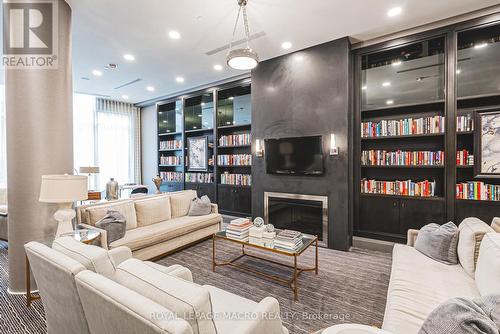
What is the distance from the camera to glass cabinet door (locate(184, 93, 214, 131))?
19.5 ft

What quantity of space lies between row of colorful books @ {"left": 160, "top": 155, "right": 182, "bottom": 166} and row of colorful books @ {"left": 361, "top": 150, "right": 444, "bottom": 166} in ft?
15.8

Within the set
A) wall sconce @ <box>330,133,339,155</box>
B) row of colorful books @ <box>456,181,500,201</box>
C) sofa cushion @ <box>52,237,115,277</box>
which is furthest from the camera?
wall sconce @ <box>330,133,339,155</box>

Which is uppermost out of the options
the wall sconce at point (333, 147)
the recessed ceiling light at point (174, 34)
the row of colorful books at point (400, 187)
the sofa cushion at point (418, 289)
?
the recessed ceiling light at point (174, 34)

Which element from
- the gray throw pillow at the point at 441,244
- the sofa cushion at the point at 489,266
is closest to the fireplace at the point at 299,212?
the gray throw pillow at the point at 441,244

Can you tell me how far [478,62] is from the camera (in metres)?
3.18

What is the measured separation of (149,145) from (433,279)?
749cm

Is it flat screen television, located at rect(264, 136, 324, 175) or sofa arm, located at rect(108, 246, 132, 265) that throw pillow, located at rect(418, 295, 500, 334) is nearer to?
sofa arm, located at rect(108, 246, 132, 265)

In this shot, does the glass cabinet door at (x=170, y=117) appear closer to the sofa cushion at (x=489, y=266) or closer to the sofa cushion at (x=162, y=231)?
the sofa cushion at (x=162, y=231)

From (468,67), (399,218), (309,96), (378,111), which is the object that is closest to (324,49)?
(309,96)

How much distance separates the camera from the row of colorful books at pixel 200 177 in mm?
5920

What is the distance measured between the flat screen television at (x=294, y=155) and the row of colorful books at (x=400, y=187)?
0.79 meters

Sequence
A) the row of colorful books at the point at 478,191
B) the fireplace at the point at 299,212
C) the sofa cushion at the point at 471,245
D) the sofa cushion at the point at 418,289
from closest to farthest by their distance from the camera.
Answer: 1. the sofa cushion at the point at 418,289
2. the sofa cushion at the point at 471,245
3. the row of colorful books at the point at 478,191
4. the fireplace at the point at 299,212

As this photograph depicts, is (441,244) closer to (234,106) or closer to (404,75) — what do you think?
A: (404,75)

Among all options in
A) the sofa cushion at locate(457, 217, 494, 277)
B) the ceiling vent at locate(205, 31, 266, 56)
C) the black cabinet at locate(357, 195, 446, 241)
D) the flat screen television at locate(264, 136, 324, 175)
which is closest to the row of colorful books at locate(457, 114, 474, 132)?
the black cabinet at locate(357, 195, 446, 241)
